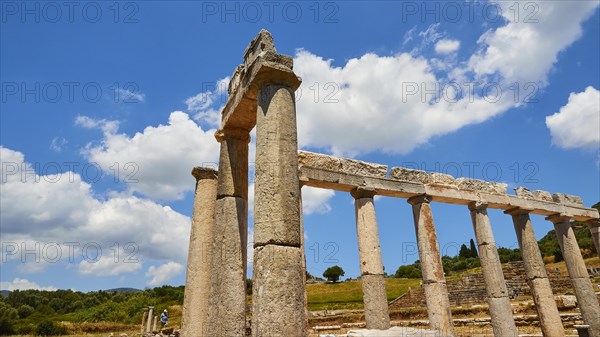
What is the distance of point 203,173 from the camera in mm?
9992

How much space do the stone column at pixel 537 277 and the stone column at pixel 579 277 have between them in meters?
2.09

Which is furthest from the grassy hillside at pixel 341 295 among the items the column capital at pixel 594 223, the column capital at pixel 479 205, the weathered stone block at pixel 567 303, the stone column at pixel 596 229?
the column capital at pixel 479 205

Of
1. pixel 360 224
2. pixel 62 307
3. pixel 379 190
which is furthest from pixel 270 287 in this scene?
pixel 62 307

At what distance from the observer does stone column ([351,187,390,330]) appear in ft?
41.3

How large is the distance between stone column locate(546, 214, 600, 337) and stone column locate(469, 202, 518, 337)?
15.5 ft

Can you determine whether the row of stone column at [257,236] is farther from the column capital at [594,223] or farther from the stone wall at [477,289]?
the stone wall at [477,289]

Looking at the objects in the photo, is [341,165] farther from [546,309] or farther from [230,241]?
[546,309]

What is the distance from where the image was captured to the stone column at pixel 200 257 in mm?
8719

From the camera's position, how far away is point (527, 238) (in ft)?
58.0

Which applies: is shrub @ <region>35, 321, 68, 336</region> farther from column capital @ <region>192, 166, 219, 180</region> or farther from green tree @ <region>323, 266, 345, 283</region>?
green tree @ <region>323, 266, 345, 283</region>

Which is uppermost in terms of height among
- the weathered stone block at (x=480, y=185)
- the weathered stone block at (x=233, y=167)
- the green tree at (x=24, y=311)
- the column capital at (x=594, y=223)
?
the weathered stone block at (x=480, y=185)

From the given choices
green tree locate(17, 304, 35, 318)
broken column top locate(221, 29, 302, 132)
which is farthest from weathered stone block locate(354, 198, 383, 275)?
green tree locate(17, 304, 35, 318)

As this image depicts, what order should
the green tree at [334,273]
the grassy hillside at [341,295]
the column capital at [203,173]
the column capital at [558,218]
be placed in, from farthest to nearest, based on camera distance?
the green tree at [334,273] → the grassy hillside at [341,295] → the column capital at [558,218] → the column capital at [203,173]

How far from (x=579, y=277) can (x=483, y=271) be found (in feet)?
17.8
